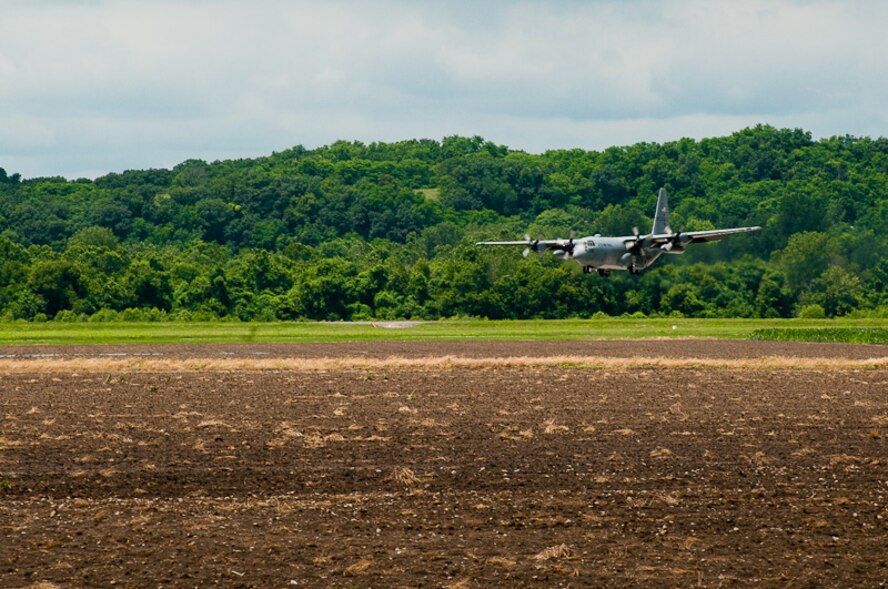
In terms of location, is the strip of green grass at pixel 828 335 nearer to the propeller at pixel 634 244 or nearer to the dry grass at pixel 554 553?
the propeller at pixel 634 244

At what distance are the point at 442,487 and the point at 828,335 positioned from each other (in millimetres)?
53528

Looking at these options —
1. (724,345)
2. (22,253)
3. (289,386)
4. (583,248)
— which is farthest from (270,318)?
(289,386)

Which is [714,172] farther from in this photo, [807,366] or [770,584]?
[770,584]

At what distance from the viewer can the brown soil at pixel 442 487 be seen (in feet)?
56.5

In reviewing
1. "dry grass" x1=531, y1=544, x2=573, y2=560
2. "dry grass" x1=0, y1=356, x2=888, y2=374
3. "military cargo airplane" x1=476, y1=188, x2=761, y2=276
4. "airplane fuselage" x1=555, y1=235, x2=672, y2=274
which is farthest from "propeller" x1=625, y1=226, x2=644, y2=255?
"dry grass" x1=531, y1=544, x2=573, y2=560

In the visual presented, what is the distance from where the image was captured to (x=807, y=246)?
9938cm

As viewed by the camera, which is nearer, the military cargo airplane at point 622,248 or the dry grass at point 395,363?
the dry grass at point 395,363

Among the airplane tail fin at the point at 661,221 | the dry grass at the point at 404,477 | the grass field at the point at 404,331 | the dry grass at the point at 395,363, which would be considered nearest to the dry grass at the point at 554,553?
the dry grass at the point at 404,477

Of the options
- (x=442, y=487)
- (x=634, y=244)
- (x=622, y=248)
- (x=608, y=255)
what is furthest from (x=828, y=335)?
(x=442, y=487)

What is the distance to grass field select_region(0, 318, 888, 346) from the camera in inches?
2921

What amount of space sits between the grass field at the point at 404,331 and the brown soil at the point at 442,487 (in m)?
35.4

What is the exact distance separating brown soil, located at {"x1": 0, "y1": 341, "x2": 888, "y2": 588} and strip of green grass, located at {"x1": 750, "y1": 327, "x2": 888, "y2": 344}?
32265mm

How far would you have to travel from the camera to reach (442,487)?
22516mm

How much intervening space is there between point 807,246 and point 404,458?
7910cm
